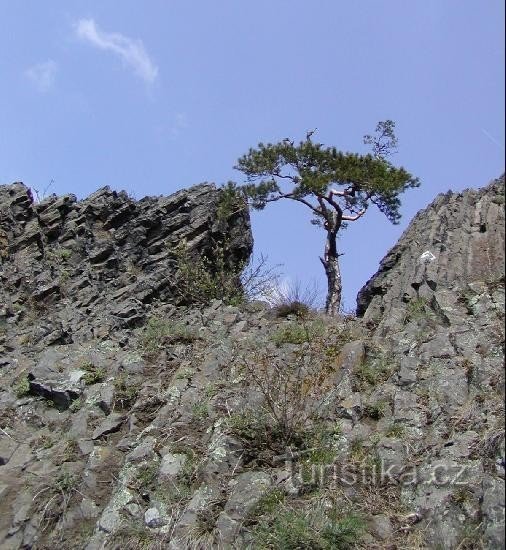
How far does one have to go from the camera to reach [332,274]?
17.2 meters

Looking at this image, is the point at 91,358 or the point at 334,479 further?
the point at 91,358

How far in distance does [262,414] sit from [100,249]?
8.51 metres

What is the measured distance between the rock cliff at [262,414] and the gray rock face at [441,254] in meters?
0.05

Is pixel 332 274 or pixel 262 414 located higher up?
pixel 332 274

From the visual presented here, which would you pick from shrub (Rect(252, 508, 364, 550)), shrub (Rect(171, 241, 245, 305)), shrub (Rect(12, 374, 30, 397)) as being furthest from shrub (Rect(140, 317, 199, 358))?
shrub (Rect(252, 508, 364, 550))

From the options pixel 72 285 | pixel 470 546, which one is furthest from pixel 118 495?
pixel 72 285

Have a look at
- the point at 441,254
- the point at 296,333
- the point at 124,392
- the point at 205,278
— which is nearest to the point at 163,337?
the point at 124,392

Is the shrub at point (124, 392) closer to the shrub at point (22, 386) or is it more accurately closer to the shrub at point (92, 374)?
the shrub at point (92, 374)

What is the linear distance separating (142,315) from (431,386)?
622 centimetres

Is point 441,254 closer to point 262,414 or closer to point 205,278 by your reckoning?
point 205,278

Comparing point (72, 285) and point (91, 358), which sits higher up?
point (72, 285)

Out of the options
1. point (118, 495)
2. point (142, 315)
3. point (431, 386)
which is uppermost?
point (142, 315)

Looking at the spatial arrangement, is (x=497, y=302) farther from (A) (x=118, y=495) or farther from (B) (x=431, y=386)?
(A) (x=118, y=495)

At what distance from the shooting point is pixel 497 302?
31.0 feet
